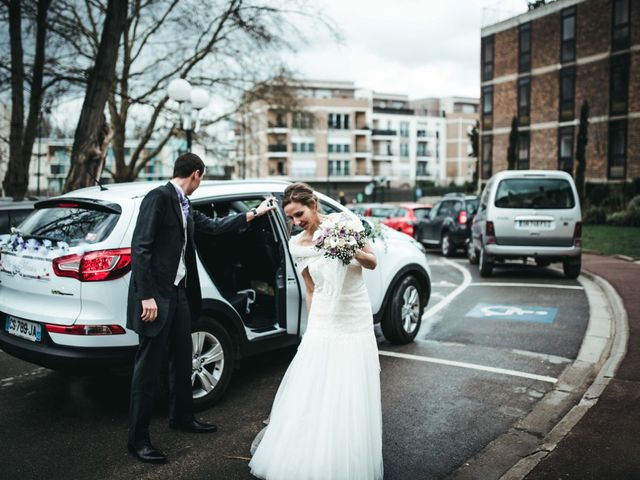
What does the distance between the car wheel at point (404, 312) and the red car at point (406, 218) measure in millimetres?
12675

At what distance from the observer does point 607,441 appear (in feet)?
13.9

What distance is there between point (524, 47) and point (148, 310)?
43749 millimetres

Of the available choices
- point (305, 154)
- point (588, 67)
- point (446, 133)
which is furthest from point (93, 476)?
point (446, 133)

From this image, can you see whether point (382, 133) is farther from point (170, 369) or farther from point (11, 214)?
point (170, 369)

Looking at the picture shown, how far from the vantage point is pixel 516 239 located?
39.6 ft

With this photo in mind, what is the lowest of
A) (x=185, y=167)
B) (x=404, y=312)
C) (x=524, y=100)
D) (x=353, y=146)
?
(x=404, y=312)

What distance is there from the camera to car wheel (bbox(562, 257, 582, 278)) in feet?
40.0

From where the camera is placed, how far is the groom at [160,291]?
3.96 metres

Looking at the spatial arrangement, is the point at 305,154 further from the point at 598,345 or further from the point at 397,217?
the point at 598,345

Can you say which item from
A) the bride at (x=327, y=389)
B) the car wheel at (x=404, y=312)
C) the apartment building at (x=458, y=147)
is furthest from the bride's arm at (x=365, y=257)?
the apartment building at (x=458, y=147)

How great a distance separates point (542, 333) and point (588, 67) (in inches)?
1387

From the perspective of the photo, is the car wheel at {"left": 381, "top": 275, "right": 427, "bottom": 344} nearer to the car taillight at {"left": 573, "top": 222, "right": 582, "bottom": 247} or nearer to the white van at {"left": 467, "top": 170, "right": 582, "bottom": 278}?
the white van at {"left": 467, "top": 170, "right": 582, "bottom": 278}

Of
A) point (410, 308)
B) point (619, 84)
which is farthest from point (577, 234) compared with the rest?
point (619, 84)

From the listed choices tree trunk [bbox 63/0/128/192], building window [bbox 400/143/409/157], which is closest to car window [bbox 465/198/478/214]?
tree trunk [bbox 63/0/128/192]
